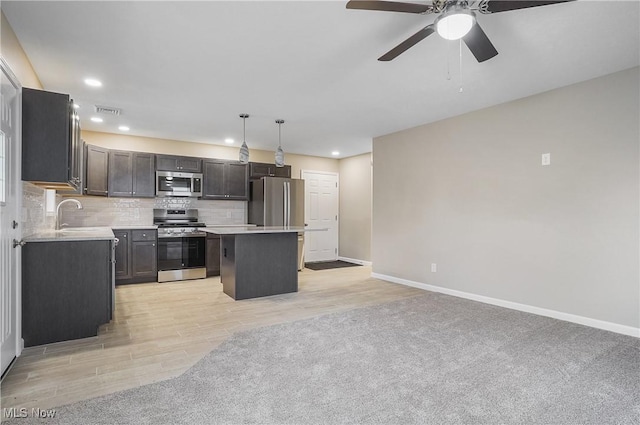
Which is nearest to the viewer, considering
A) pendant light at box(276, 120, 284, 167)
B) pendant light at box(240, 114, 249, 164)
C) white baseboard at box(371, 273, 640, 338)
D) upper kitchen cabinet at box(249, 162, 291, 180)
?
white baseboard at box(371, 273, 640, 338)

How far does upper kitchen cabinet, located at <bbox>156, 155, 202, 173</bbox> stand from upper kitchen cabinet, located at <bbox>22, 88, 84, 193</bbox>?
2988mm

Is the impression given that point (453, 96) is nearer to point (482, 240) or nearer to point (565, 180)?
point (565, 180)

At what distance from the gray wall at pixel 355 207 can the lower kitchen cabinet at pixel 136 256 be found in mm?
4149

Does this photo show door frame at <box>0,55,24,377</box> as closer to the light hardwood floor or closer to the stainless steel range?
the light hardwood floor

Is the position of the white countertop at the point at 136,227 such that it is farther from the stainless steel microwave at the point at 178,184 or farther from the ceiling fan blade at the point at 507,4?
the ceiling fan blade at the point at 507,4

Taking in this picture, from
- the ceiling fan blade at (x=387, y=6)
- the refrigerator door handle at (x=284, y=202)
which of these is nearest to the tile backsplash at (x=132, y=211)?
the refrigerator door handle at (x=284, y=202)

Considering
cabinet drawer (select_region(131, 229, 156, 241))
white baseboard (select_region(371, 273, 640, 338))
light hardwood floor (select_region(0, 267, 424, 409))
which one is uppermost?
cabinet drawer (select_region(131, 229, 156, 241))

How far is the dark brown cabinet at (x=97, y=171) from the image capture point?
5.16 metres

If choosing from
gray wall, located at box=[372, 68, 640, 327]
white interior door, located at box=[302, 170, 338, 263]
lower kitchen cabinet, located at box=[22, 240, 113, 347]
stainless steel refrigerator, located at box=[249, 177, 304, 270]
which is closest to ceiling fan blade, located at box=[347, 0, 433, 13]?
gray wall, located at box=[372, 68, 640, 327]

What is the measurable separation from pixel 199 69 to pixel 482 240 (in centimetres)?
387

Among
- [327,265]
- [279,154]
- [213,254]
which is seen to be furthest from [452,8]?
[327,265]

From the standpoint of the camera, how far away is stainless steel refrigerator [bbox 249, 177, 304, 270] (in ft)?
20.8

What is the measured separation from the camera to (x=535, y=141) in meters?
3.84

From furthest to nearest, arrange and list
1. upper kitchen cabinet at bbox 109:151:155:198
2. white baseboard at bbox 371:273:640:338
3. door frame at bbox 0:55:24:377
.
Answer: upper kitchen cabinet at bbox 109:151:155:198 < white baseboard at bbox 371:273:640:338 < door frame at bbox 0:55:24:377
